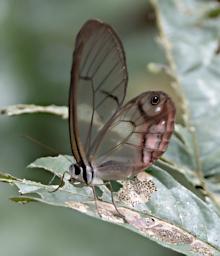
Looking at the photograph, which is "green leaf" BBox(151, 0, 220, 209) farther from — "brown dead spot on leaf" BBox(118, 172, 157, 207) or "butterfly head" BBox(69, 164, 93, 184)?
"butterfly head" BBox(69, 164, 93, 184)

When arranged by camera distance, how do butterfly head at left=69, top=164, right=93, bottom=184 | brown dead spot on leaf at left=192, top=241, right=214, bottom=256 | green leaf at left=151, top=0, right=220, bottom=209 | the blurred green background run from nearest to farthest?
brown dead spot on leaf at left=192, top=241, right=214, bottom=256
butterfly head at left=69, top=164, right=93, bottom=184
green leaf at left=151, top=0, right=220, bottom=209
the blurred green background

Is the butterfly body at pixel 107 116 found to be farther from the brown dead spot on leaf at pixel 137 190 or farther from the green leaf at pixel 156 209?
the green leaf at pixel 156 209

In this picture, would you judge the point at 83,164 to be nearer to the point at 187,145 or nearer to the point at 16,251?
the point at 187,145

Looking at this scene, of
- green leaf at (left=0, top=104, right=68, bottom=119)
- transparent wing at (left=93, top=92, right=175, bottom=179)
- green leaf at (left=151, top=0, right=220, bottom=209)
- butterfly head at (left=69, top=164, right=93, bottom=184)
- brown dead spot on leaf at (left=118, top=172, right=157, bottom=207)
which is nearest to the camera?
brown dead spot on leaf at (left=118, top=172, right=157, bottom=207)

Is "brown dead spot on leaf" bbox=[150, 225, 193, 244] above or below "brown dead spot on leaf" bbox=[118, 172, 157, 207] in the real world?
below

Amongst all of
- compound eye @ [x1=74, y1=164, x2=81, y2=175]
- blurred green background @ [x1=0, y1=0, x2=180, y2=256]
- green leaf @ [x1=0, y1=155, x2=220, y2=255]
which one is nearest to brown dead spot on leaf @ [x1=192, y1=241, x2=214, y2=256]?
green leaf @ [x1=0, y1=155, x2=220, y2=255]

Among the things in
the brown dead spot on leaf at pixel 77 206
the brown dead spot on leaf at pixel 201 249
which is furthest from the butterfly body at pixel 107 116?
the brown dead spot on leaf at pixel 201 249

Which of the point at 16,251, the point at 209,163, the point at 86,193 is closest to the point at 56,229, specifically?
the point at 16,251

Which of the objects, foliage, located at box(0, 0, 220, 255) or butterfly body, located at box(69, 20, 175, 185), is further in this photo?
butterfly body, located at box(69, 20, 175, 185)
